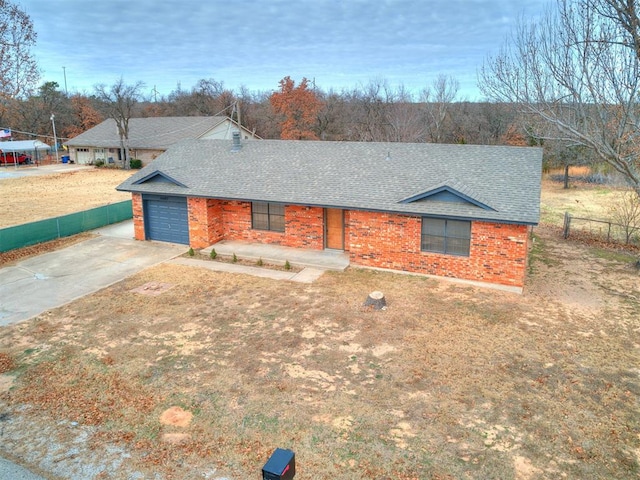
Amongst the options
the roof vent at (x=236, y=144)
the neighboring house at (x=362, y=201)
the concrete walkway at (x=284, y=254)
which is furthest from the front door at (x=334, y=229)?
the roof vent at (x=236, y=144)

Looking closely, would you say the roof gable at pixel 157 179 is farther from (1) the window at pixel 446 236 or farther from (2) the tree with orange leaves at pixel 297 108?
(2) the tree with orange leaves at pixel 297 108

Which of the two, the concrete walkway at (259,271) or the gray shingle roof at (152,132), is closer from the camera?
the concrete walkway at (259,271)

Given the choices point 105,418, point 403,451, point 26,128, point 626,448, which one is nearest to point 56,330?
point 105,418

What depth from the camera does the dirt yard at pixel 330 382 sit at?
25.5ft

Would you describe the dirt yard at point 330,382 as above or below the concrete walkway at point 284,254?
below

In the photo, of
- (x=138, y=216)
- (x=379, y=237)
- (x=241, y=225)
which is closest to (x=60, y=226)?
(x=138, y=216)

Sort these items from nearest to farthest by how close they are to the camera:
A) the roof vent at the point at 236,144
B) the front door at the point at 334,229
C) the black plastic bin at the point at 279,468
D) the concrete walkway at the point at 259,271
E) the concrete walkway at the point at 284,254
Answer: the black plastic bin at the point at 279,468 < the concrete walkway at the point at 259,271 < the concrete walkway at the point at 284,254 < the front door at the point at 334,229 < the roof vent at the point at 236,144

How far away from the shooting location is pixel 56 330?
485 inches

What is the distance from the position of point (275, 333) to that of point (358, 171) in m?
8.72

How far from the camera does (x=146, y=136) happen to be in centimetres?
4928

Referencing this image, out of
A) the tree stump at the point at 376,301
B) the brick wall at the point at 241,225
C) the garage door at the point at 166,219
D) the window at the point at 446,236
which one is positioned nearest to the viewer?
the tree stump at the point at 376,301

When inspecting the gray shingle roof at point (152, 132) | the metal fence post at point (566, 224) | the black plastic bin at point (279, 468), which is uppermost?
the gray shingle roof at point (152, 132)

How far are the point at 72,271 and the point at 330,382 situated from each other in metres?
11.7

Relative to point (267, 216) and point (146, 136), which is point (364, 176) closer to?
point (267, 216)
